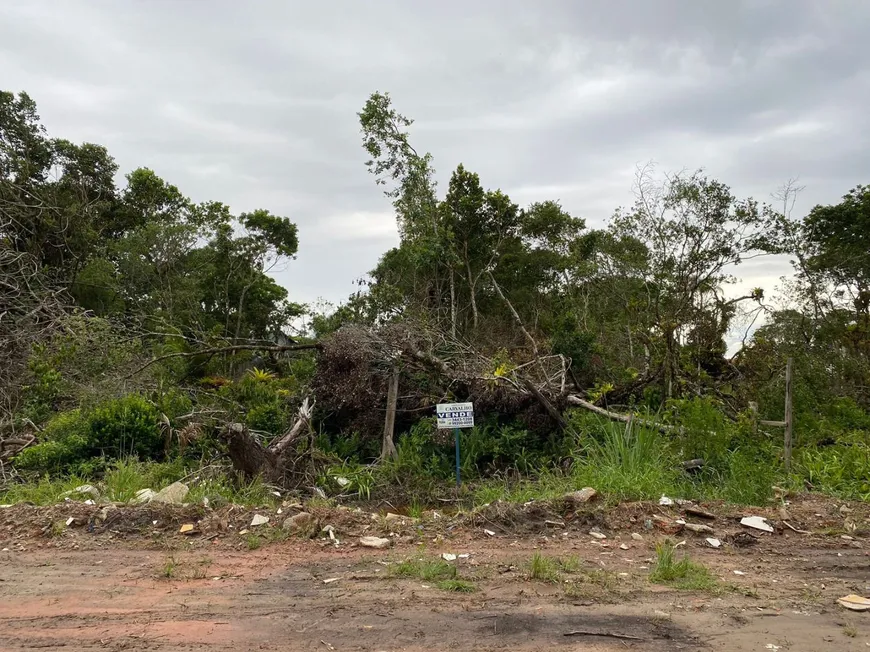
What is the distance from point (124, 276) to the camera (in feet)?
64.5

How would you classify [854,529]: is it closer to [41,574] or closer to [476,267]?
[41,574]

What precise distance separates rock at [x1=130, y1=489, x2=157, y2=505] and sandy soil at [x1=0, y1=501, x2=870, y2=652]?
578 mm

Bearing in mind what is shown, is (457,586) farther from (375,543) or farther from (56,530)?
(56,530)

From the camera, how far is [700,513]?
228 inches

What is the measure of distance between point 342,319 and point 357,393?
4936 millimetres

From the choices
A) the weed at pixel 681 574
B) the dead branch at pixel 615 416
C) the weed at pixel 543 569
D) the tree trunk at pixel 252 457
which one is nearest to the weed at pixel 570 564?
the weed at pixel 543 569

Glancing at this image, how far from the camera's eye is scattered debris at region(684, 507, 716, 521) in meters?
5.74

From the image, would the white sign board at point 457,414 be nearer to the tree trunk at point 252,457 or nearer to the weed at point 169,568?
the tree trunk at point 252,457

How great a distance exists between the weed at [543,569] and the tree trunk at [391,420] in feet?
15.4

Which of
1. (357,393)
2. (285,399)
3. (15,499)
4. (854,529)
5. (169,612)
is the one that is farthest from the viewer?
(285,399)

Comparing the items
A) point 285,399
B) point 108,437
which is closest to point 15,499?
point 108,437

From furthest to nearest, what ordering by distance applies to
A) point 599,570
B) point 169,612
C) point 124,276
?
point 124,276
point 599,570
point 169,612

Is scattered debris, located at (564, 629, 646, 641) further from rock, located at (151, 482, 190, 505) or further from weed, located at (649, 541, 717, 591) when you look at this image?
rock, located at (151, 482, 190, 505)

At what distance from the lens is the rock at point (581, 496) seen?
237 inches
